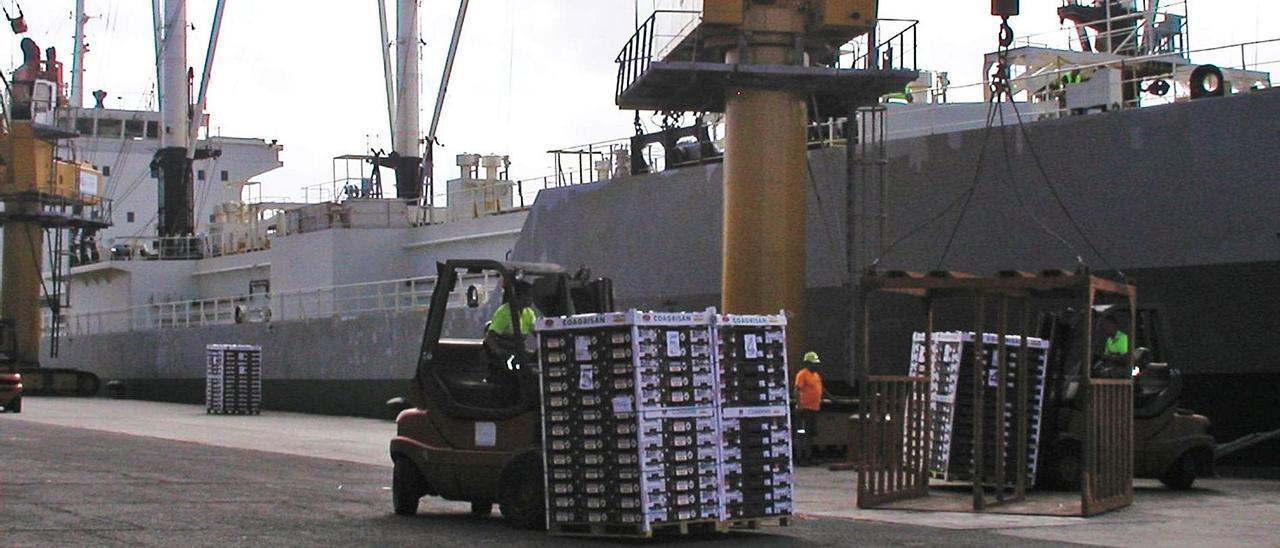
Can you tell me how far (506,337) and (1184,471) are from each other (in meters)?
7.69

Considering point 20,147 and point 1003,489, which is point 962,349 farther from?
point 20,147

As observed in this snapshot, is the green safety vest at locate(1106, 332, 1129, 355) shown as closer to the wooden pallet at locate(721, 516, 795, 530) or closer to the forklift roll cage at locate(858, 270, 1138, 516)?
the forklift roll cage at locate(858, 270, 1138, 516)

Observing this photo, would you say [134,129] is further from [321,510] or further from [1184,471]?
[1184,471]

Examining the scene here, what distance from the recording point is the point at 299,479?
17719 millimetres

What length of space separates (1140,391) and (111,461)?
36.4 ft

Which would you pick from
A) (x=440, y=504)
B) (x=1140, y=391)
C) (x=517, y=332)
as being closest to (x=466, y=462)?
(x=517, y=332)

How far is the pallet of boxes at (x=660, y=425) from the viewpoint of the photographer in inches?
474

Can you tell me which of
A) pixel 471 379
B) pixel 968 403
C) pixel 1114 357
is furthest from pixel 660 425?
pixel 1114 357

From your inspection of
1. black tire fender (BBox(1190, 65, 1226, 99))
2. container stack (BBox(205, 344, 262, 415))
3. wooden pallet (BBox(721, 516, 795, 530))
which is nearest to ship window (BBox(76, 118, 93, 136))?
container stack (BBox(205, 344, 262, 415))

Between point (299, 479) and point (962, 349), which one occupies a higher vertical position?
point (962, 349)

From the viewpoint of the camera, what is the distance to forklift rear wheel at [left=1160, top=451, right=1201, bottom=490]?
1731cm

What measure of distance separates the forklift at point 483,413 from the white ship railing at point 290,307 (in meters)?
16.8

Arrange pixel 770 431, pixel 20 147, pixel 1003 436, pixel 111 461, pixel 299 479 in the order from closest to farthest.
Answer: pixel 770 431 → pixel 1003 436 → pixel 299 479 → pixel 111 461 → pixel 20 147

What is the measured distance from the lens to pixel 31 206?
50.5 meters
